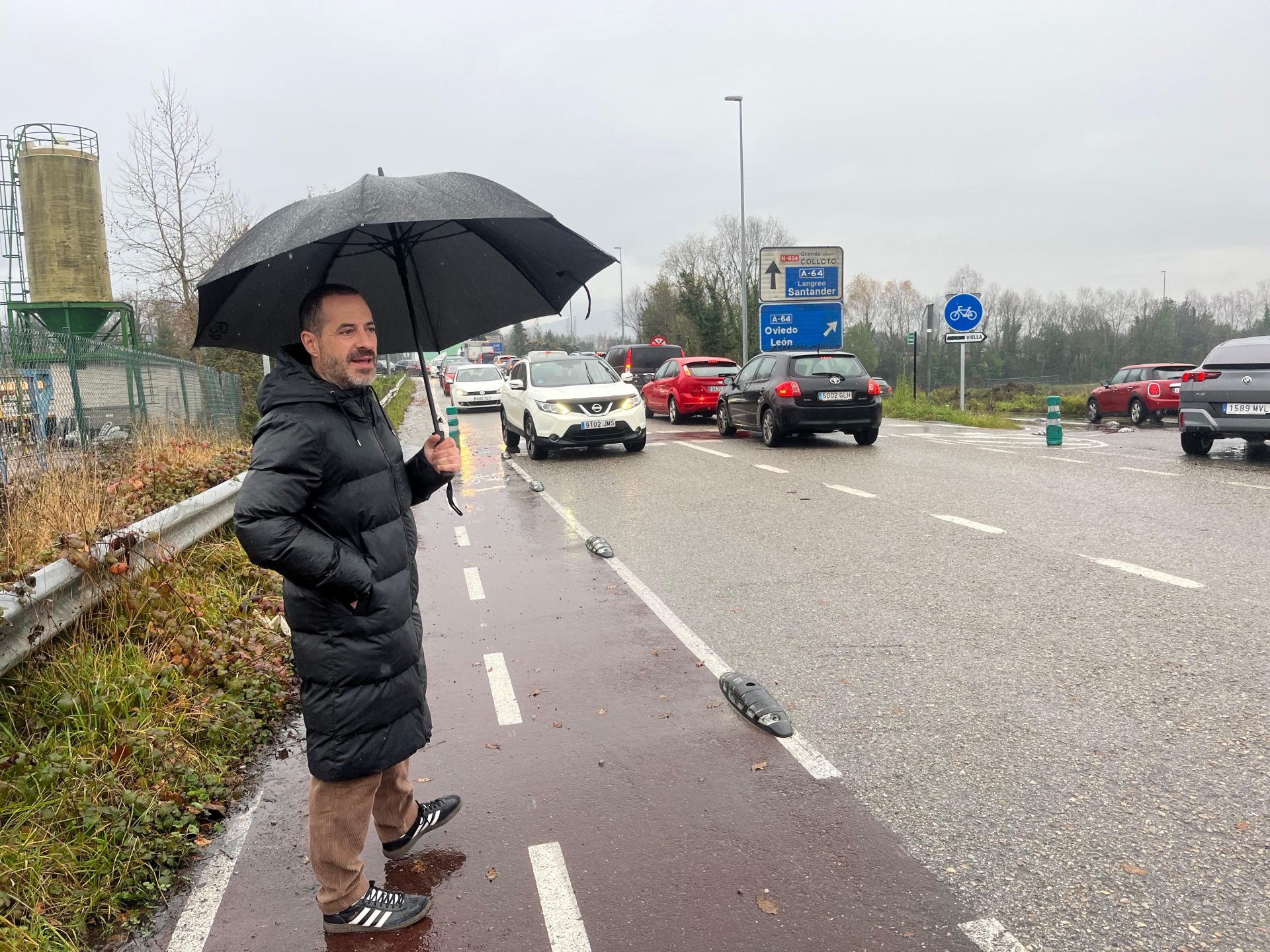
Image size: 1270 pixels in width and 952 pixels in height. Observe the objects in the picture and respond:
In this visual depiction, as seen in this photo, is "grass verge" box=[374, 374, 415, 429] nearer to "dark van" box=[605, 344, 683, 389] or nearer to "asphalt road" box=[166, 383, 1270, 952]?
"dark van" box=[605, 344, 683, 389]

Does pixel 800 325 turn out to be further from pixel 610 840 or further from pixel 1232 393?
pixel 610 840

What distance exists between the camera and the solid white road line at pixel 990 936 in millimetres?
2627

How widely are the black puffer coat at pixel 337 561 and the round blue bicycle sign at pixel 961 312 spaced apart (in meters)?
21.5

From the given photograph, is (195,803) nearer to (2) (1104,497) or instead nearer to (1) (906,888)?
(1) (906,888)

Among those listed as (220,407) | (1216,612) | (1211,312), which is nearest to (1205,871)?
(1216,612)

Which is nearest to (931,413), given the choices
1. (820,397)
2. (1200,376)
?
(820,397)

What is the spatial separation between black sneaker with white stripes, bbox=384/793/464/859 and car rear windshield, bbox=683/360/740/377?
20278 millimetres

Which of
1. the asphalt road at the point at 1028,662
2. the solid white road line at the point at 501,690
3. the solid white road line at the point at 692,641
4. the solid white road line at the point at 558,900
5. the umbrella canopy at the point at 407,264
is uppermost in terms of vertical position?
the umbrella canopy at the point at 407,264

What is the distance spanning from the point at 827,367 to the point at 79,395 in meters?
11.0

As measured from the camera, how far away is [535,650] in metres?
5.61

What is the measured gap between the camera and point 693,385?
2328 centimetres

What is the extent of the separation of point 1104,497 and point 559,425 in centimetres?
825

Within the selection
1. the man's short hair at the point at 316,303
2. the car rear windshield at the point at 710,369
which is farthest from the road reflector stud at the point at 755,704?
the car rear windshield at the point at 710,369

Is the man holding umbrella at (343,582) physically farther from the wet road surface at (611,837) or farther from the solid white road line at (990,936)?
the solid white road line at (990,936)
